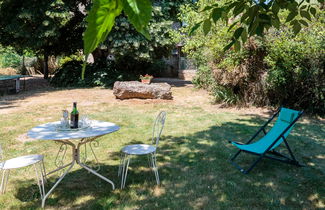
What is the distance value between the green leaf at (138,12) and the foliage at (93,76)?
14.7m

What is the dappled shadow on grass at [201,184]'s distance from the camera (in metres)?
3.38

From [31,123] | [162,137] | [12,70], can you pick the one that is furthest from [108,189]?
[12,70]

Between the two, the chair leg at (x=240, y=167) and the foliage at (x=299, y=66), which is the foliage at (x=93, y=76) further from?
the chair leg at (x=240, y=167)

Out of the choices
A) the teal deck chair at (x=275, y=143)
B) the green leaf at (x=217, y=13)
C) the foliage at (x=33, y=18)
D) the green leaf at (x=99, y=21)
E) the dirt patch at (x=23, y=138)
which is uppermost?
the foliage at (x=33, y=18)

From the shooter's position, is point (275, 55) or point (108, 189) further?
point (275, 55)

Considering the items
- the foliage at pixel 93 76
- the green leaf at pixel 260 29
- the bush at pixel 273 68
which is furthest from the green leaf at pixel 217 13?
the foliage at pixel 93 76

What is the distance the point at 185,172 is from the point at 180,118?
3.74m

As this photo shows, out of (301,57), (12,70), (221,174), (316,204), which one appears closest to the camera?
(316,204)

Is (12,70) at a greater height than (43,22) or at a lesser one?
lesser

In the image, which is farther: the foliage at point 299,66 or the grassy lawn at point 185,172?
the foliage at point 299,66

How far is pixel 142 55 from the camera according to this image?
13242mm

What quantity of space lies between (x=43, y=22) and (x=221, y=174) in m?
12.0

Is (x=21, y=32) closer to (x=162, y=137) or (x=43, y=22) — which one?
(x=43, y=22)

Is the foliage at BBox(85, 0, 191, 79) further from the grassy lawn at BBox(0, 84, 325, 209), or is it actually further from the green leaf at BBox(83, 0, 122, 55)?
the green leaf at BBox(83, 0, 122, 55)
